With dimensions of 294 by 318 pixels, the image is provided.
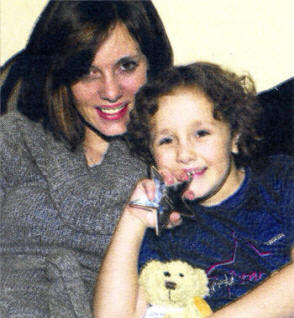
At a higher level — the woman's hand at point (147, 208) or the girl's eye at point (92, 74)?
the girl's eye at point (92, 74)

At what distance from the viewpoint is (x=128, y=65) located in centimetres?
97

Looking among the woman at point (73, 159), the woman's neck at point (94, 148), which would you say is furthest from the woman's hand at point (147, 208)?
the woman's neck at point (94, 148)

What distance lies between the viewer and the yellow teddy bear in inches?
31.6

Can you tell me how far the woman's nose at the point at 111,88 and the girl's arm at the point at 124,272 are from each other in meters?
0.21

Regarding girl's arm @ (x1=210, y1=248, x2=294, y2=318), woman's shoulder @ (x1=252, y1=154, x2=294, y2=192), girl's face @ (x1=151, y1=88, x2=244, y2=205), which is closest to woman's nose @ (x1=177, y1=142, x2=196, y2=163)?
girl's face @ (x1=151, y1=88, x2=244, y2=205)

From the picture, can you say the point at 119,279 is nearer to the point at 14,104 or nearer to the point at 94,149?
the point at 94,149

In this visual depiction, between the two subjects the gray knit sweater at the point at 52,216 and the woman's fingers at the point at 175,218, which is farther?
the gray knit sweater at the point at 52,216

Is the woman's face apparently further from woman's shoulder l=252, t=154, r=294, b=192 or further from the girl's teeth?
woman's shoulder l=252, t=154, r=294, b=192

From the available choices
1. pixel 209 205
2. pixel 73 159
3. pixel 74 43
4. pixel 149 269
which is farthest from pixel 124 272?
pixel 74 43

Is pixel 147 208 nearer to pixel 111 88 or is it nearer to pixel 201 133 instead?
pixel 201 133

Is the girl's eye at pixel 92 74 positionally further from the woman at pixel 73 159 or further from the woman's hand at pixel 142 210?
the woman's hand at pixel 142 210

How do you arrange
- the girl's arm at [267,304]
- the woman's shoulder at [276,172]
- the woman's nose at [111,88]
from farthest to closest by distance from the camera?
1. the woman's nose at [111,88]
2. the woman's shoulder at [276,172]
3. the girl's arm at [267,304]

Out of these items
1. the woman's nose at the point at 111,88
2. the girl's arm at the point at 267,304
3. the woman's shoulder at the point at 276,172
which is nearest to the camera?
the girl's arm at the point at 267,304

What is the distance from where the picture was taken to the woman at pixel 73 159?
96cm
